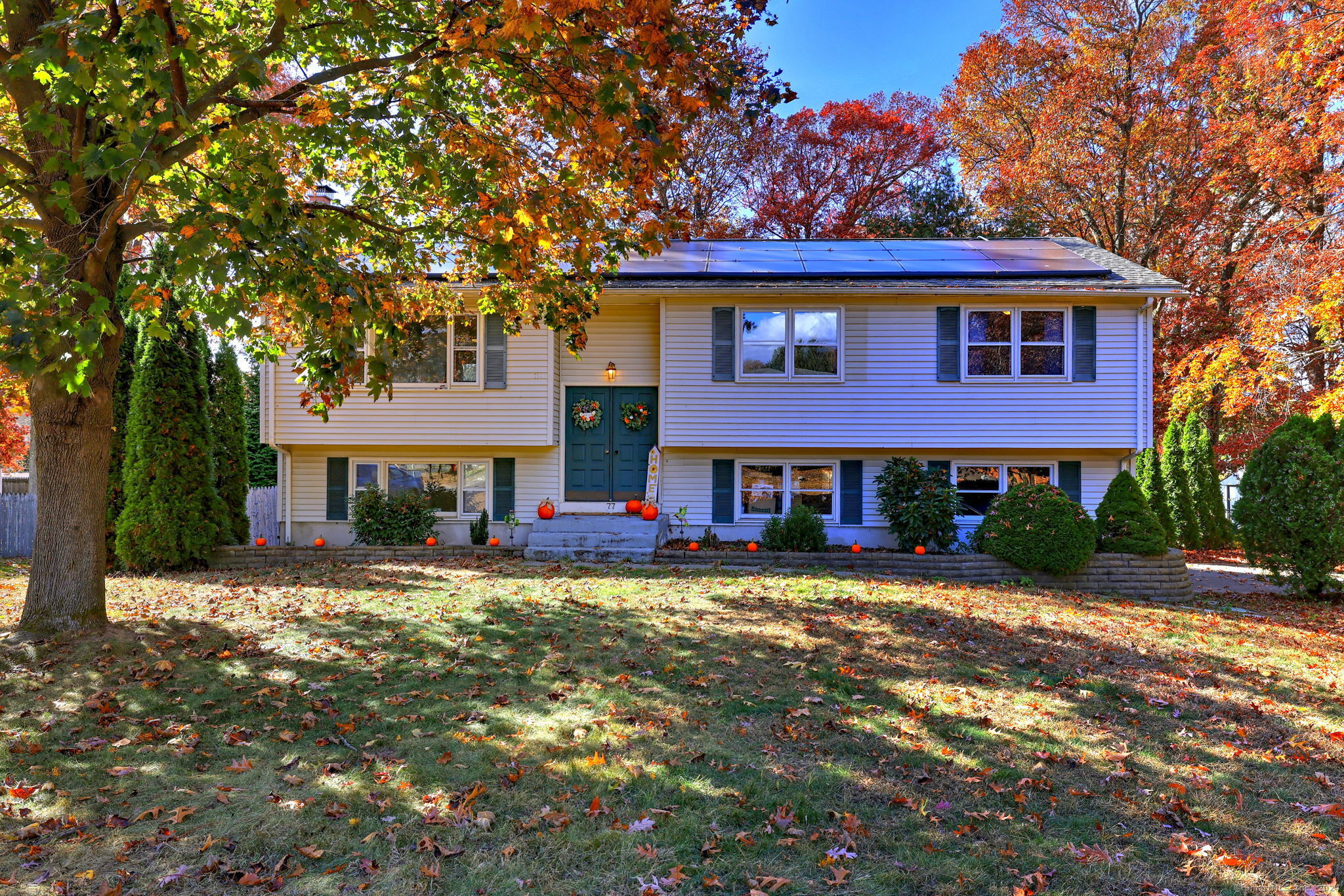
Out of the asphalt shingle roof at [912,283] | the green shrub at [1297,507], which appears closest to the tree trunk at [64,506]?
the asphalt shingle roof at [912,283]

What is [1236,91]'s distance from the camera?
1825 centimetres

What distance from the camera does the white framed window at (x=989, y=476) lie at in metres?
13.5

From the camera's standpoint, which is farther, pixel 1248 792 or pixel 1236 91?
pixel 1236 91

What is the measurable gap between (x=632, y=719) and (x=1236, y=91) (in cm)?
2263

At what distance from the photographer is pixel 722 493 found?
45.1 ft

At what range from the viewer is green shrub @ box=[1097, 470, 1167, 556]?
11.1 m

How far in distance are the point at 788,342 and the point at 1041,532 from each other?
17.3 feet

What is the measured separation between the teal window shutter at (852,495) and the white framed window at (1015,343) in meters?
2.60

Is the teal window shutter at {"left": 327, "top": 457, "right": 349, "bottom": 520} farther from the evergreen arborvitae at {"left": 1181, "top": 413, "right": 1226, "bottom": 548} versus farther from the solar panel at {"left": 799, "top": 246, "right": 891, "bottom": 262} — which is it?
the evergreen arborvitae at {"left": 1181, "top": 413, "right": 1226, "bottom": 548}

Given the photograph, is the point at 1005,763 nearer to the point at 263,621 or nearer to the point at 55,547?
the point at 263,621

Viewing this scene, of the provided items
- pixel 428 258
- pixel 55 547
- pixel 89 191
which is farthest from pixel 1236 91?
pixel 55 547

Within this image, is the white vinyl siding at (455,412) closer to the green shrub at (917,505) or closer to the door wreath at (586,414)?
the door wreath at (586,414)

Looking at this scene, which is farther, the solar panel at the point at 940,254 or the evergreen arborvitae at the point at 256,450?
the evergreen arborvitae at the point at 256,450

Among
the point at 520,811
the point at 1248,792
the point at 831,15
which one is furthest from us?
the point at 831,15
